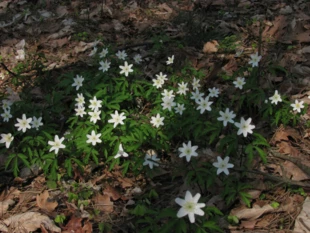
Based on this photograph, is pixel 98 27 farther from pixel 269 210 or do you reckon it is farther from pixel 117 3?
pixel 269 210

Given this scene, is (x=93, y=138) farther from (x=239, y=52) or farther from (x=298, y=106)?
(x=239, y=52)

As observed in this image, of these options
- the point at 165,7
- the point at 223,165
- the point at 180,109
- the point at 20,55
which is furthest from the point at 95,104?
the point at 165,7

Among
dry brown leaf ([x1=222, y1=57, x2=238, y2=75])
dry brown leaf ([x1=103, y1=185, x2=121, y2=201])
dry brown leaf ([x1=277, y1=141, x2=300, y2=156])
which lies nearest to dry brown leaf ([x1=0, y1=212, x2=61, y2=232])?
dry brown leaf ([x1=103, y1=185, x2=121, y2=201])

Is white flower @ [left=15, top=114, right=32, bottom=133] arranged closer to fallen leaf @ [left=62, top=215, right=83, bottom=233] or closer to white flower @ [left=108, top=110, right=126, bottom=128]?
white flower @ [left=108, top=110, right=126, bottom=128]

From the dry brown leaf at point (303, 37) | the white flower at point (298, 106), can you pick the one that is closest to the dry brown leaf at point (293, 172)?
the white flower at point (298, 106)

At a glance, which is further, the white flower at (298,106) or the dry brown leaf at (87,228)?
the white flower at (298,106)

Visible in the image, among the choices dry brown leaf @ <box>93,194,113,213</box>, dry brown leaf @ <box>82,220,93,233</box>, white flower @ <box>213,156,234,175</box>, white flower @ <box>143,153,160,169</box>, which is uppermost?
white flower @ <box>213,156,234,175</box>

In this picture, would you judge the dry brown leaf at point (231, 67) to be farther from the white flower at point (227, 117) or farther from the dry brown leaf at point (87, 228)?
the dry brown leaf at point (87, 228)
